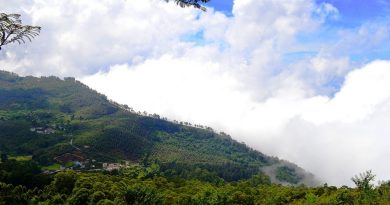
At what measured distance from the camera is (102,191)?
3851 inches

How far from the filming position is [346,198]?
3602 inches

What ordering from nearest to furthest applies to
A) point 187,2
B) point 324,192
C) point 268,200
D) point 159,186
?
point 187,2 < point 268,200 < point 324,192 < point 159,186

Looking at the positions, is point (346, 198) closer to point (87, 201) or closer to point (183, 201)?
point (183, 201)

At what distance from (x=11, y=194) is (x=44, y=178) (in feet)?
98.0

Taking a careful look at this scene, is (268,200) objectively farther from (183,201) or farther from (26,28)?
(26,28)

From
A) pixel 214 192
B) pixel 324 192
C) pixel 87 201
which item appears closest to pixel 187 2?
pixel 87 201

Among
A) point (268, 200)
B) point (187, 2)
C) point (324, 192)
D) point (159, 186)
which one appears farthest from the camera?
point (159, 186)

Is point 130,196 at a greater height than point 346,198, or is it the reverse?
point 346,198

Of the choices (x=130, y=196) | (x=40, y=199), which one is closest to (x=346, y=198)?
(x=130, y=196)

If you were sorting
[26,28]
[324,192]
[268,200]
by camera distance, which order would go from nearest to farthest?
[26,28] → [268,200] → [324,192]

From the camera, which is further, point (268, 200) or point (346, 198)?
point (268, 200)

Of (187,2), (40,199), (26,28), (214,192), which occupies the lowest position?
(40,199)

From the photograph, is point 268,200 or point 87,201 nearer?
point 87,201

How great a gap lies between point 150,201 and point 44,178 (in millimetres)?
40630
